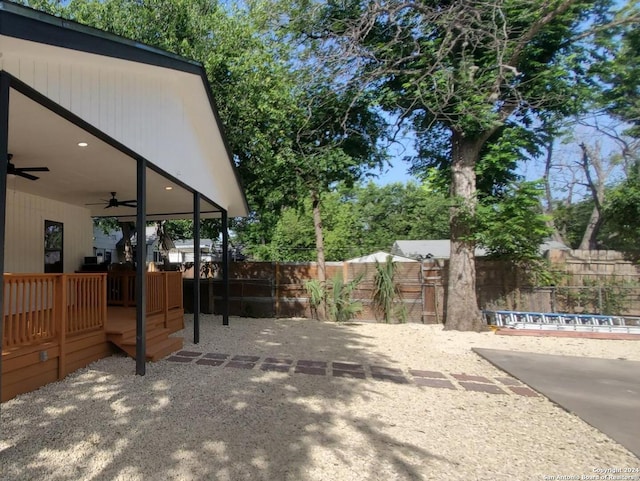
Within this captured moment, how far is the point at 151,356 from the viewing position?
17.2 ft

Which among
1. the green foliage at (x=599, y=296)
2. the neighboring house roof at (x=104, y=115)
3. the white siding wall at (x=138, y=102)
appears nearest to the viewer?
the neighboring house roof at (x=104, y=115)

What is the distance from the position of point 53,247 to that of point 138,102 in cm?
555

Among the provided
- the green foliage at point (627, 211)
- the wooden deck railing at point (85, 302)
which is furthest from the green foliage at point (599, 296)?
the wooden deck railing at point (85, 302)

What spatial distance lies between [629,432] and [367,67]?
9.06 metres

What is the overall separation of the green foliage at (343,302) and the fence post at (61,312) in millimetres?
6850

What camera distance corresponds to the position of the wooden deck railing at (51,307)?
3.90 metres

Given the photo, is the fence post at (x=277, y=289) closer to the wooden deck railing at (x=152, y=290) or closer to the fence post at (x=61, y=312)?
the wooden deck railing at (x=152, y=290)

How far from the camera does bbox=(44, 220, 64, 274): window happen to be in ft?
26.7

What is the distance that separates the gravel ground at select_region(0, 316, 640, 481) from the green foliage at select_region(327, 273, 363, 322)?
5.06m

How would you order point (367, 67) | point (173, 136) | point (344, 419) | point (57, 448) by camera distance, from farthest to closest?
point (367, 67) → point (173, 136) → point (344, 419) → point (57, 448)

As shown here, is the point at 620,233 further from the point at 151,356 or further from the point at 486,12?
the point at 151,356

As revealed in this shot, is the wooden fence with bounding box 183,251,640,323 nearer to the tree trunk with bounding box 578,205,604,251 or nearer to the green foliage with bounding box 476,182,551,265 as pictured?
the green foliage with bounding box 476,182,551,265

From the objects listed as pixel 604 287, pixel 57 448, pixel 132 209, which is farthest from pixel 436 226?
pixel 57 448

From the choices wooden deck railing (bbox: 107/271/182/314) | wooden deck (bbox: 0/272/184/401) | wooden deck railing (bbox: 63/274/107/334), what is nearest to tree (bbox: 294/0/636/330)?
wooden deck railing (bbox: 107/271/182/314)
